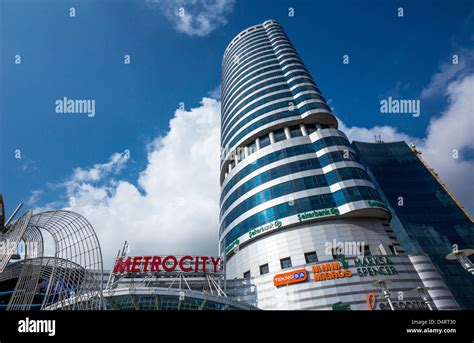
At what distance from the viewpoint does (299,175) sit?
3178cm

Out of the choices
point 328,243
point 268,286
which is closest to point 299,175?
point 328,243

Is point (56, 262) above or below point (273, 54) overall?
below

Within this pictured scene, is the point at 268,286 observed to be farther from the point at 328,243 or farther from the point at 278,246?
the point at 328,243

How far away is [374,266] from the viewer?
83.5ft

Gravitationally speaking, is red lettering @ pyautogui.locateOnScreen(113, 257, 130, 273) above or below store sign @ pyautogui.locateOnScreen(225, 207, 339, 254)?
below

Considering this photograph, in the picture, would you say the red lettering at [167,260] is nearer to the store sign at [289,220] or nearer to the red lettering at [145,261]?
the red lettering at [145,261]

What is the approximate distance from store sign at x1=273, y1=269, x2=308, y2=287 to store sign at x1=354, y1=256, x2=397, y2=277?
501 centimetres

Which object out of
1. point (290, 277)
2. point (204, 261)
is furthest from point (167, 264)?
point (290, 277)

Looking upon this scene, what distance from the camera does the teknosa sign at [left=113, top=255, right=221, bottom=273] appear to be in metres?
29.0

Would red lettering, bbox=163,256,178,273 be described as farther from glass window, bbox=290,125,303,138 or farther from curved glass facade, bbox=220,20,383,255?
glass window, bbox=290,125,303,138

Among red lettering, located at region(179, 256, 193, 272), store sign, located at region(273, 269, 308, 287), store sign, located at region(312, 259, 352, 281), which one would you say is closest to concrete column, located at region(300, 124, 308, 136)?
store sign, located at region(312, 259, 352, 281)

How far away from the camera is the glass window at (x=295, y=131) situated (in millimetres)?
37750

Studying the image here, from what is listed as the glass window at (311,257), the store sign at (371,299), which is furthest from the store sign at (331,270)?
the store sign at (371,299)
